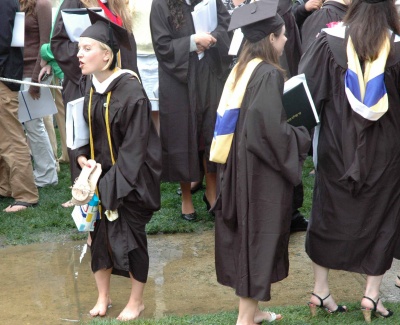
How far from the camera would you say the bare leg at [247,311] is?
4.66 m

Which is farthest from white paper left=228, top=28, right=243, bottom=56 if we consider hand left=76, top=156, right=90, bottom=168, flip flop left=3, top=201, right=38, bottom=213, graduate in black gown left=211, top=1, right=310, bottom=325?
flip flop left=3, top=201, right=38, bottom=213

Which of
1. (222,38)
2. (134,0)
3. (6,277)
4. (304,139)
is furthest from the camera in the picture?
(134,0)

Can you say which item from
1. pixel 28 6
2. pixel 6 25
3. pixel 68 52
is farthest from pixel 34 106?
pixel 68 52

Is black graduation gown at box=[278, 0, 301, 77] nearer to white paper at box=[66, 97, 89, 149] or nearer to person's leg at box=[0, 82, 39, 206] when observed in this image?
person's leg at box=[0, 82, 39, 206]

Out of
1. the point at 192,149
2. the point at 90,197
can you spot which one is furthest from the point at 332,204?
the point at 192,149

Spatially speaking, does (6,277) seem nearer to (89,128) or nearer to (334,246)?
(89,128)

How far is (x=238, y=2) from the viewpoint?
279 inches

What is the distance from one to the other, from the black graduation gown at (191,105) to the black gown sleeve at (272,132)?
2.40 m

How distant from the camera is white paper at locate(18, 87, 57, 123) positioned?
765 cm

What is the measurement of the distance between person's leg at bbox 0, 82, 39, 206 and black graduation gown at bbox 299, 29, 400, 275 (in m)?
3.44

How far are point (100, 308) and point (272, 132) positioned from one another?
1.72 metres

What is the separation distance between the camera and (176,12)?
670 cm

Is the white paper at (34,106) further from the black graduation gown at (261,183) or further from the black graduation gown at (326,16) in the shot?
the black graduation gown at (261,183)

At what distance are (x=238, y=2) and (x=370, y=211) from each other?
290cm
